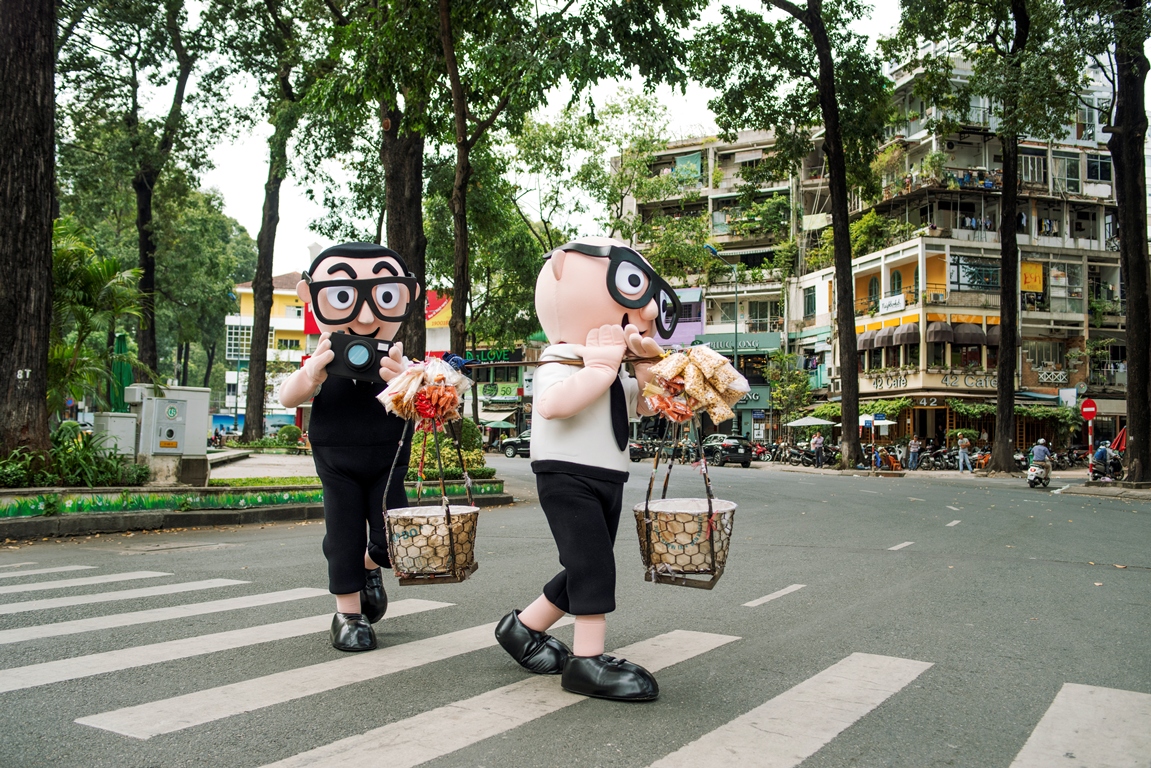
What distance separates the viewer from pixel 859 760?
3.13 meters

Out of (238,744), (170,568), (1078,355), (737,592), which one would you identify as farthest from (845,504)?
(1078,355)

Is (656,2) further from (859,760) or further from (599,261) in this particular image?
(859,760)

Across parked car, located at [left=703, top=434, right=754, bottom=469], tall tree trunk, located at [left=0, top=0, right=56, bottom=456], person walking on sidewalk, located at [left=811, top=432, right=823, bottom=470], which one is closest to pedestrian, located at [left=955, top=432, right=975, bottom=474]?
person walking on sidewalk, located at [left=811, top=432, right=823, bottom=470]

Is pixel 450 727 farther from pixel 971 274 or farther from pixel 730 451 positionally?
pixel 971 274

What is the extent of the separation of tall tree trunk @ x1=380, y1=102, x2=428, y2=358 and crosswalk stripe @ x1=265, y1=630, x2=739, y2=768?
A: 12600 mm

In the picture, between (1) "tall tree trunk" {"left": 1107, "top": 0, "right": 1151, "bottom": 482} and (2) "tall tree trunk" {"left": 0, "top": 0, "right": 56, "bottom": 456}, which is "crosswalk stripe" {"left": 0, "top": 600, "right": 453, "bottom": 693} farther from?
(1) "tall tree trunk" {"left": 1107, "top": 0, "right": 1151, "bottom": 482}

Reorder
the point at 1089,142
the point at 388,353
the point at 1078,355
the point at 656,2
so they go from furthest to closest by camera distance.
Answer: the point at 1089,142, the point at 1078,355, the point at 656,2, the point at 388,353

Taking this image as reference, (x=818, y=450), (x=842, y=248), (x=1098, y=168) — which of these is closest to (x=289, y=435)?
(x=842, y=248)

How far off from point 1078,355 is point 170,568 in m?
41.8

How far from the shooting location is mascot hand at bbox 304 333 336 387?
15.5 ft

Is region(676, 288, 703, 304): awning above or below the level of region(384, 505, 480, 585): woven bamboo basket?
above

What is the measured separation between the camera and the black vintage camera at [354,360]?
478 centimetres

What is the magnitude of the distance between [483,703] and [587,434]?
1.20m

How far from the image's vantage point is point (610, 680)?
149 inches
